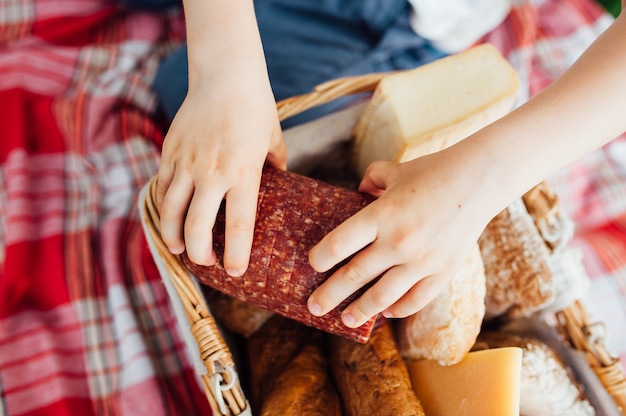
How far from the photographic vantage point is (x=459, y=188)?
0.55 metres

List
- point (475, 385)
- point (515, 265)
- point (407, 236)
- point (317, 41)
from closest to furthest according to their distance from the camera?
point (407, 236)
point (475, 385)
point (515, 265)
point (317, 41)

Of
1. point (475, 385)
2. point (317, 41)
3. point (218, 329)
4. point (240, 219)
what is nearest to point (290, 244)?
point (240, 219)

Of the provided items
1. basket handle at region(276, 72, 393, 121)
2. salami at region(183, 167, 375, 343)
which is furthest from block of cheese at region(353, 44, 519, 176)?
salami at region(183, 167, 375, 343)

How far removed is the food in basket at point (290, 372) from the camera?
679 mm

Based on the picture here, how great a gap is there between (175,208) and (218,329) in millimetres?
218

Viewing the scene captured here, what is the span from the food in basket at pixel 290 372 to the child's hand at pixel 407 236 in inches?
7.3

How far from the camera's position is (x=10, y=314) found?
0.87 meters

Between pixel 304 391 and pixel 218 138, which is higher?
pixel 218 138

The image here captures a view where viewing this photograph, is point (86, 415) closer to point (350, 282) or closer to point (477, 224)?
point (350, 282)

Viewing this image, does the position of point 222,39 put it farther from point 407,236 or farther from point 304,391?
point 304,391

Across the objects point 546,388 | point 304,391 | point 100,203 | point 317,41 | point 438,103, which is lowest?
point 546,388

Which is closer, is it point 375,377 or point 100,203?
point 375,377

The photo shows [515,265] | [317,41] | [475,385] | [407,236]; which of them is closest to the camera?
[407,236]

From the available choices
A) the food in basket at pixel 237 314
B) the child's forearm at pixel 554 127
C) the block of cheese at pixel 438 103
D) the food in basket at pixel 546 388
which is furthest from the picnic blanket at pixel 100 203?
the child's forearm at pixel 554 127
